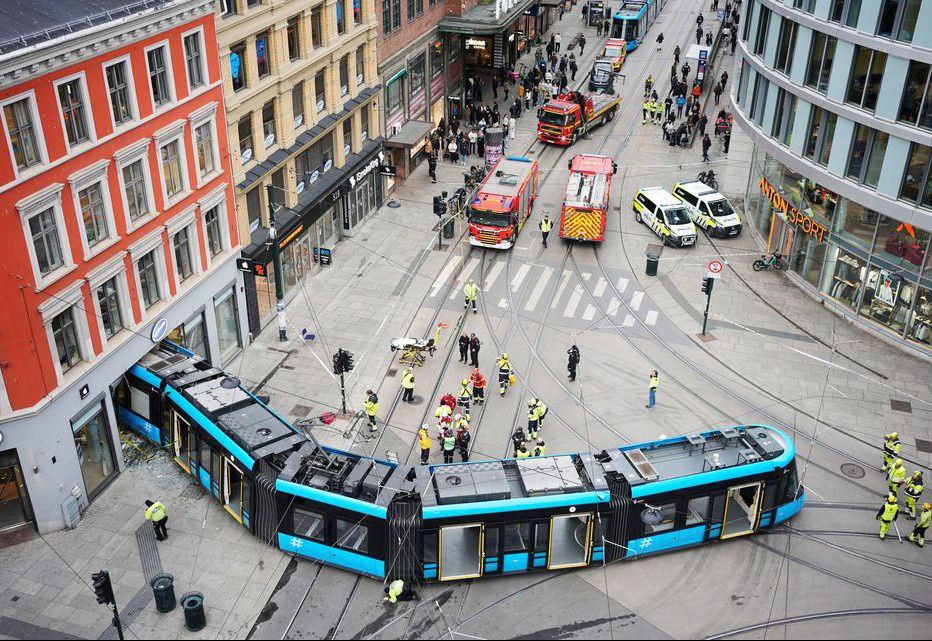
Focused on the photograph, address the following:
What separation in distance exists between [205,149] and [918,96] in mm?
26812

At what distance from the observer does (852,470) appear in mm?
31438

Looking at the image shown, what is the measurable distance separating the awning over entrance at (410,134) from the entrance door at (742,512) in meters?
30.4

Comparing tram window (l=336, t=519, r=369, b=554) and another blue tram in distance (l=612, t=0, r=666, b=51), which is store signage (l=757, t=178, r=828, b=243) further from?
another blue tram in distance (l=612, t=0, r=666, b=51)

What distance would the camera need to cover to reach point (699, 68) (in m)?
70.5

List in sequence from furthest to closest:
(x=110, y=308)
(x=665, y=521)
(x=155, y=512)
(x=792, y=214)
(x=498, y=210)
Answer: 1. (x=498, y=210)
2. (x=792, y=214)
3. (x=110, y=308)
4. (x=155, y=512)
5. (x=665, y=521)

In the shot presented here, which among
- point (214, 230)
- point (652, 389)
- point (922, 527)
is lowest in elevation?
point (922, 527)

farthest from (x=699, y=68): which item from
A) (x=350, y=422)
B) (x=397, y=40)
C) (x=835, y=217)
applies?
(x=350, y=422)

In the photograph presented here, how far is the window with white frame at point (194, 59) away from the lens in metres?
31.0

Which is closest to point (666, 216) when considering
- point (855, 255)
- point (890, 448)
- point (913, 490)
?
point (855, 255)

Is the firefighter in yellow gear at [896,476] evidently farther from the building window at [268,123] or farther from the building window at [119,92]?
the building window at [268,123]

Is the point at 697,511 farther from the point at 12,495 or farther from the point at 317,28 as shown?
the point at 317,28

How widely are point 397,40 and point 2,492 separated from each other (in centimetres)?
3309

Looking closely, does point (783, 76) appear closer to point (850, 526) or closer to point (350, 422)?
point (850, 526)

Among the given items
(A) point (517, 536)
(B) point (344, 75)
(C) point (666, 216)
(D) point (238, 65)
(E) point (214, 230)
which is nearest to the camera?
(A) point (517, 536)
